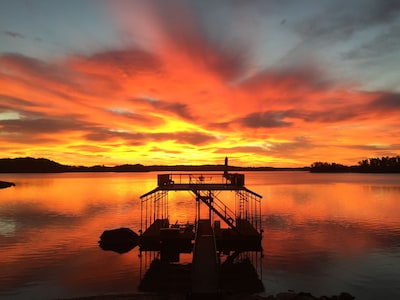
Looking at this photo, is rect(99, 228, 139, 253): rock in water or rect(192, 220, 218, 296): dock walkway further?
rect(99, 228, 139, 253): rock in water

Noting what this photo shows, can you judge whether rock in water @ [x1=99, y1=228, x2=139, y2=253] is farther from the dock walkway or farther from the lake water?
the dock walkway

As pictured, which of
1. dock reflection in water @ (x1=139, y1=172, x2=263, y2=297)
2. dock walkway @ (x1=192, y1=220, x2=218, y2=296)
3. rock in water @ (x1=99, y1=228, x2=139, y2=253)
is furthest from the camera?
rock in water @ (x1=99, y1=228, x2=139, y2=253)

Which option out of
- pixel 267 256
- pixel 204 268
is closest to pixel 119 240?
pixel 267 256

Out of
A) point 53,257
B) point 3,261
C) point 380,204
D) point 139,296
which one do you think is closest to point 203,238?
point 139,296

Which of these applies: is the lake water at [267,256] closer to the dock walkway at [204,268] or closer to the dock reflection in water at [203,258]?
the dock reflection in water at [203,258]

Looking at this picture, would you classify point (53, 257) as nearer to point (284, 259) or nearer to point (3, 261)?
point (3, 261)

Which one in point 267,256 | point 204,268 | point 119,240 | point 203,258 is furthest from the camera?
point 119,240

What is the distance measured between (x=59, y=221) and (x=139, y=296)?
52.9 m

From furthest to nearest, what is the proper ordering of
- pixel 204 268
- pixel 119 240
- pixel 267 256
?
1. pixel 119 240
2. pixel 267 256
3. pixel 204 268

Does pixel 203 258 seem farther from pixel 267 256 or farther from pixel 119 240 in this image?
pixel 119 240

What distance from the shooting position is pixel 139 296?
26.3m

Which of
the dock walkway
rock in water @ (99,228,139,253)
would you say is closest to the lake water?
rock in water @ (99,228,139,253)

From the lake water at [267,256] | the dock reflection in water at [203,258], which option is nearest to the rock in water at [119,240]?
the lake water at [267,256]

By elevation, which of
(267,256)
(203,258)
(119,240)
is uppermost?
(203,258)
